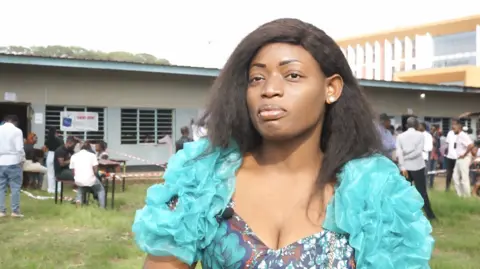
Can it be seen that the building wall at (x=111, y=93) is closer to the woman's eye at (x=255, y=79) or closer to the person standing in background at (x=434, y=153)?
the person standing in background at (x=434, y=153)

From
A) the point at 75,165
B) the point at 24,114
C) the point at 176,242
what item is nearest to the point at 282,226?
the point at 176,242

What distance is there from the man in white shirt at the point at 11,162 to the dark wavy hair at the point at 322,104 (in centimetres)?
786

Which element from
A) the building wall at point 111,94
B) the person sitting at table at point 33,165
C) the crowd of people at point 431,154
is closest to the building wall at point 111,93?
the building wall at point 111,94

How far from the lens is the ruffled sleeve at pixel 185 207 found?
1421 mm

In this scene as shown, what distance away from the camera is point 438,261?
5.71 meters

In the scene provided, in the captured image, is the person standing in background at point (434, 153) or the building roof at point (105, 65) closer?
the building roof at point (105, 65)

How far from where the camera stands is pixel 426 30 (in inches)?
1617

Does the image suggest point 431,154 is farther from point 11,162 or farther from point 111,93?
point 11,162

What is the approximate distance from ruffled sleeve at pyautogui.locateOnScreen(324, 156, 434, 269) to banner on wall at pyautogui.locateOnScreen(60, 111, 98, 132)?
15.3 m

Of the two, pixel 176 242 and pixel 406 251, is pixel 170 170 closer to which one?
pixel 176 242

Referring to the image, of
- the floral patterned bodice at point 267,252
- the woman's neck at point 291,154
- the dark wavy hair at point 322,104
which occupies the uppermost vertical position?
the dark wavy hair at point 322,104

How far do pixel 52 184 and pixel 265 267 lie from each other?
11.6 m

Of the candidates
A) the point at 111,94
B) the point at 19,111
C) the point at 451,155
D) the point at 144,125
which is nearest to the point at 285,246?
the point at 451,155

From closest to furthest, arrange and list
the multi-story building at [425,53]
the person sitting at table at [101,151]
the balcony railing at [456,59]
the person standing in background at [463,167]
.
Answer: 1. the person standing in background at [463,167]
2. the person sitting at table at [101,151]
3. the multi-story building at [425,53]
4. the balcony railing at [456,59]
